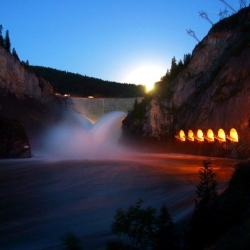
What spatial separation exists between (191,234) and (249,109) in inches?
1184

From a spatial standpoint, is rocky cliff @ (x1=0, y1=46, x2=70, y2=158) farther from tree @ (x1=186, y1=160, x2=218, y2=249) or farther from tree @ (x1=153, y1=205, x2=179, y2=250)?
tree @ (x1=153, y1=205, x2=179, y2=250)

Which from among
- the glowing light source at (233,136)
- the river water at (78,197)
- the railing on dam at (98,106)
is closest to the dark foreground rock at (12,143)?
the river water at (78,197)

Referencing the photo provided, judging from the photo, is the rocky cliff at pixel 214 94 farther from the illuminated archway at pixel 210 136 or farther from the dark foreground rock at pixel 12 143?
the dark foreground rock at pixel 12 143

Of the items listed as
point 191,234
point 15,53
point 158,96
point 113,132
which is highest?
point 15,53

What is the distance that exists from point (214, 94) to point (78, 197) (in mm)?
26859

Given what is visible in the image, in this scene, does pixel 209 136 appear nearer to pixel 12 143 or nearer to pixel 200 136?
pixel 200 136

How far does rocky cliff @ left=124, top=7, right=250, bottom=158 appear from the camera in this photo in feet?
123

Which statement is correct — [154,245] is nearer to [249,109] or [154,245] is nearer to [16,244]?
[16,244]

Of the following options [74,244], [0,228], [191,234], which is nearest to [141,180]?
[0,228]

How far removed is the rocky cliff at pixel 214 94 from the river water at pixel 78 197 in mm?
10943

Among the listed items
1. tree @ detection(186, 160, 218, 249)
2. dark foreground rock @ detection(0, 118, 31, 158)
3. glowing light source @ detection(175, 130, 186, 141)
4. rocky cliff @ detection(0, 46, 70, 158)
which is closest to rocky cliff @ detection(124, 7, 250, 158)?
glowing light source @ detection(175, 130, 186, 141)

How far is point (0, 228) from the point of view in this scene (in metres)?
12.8

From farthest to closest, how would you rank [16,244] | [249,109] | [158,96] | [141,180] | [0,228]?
[158,96] → [249,109] → [141,180] → [0,228] → [16,244]

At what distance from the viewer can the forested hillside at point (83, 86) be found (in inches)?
3767
